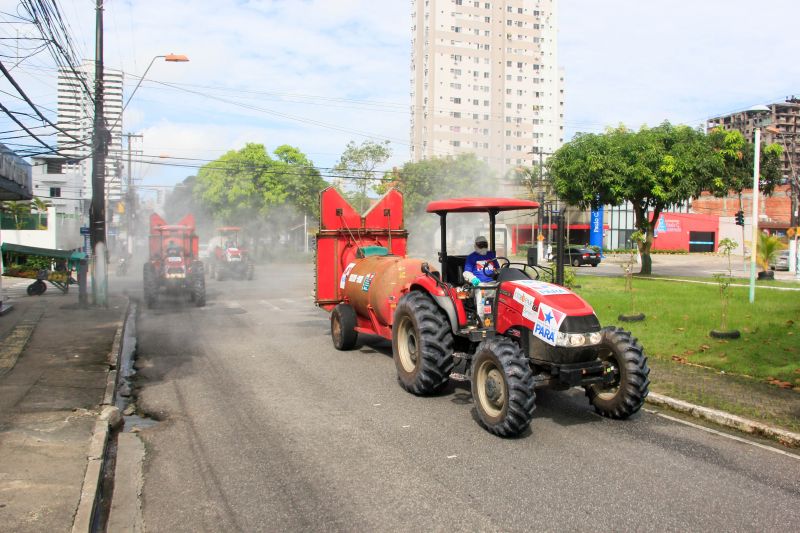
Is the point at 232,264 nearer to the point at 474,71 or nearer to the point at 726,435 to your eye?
the point at 726,435

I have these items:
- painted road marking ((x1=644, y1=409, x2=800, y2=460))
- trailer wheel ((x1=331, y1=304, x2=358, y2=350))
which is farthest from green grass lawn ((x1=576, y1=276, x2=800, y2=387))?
trailer wheel ((x1=331, y1=304, x2=358, y2=350))

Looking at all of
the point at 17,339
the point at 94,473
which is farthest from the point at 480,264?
the point at 17,339

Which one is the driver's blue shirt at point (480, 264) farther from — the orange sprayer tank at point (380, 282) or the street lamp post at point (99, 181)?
the street lamp post at point (99, 181)

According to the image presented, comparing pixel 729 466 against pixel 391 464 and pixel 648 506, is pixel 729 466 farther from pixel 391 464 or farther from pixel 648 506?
pixel 391 464

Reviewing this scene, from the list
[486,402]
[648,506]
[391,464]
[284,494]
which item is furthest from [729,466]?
[284,494]

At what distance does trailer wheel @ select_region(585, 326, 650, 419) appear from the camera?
6.90 meters

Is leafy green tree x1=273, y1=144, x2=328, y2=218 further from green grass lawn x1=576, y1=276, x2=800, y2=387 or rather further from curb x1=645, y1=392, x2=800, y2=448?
curb x1=645, y1=392, x2=800, y2=448

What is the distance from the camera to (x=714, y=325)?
12812mm

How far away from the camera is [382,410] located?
770cm

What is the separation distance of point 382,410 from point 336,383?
1652 mm

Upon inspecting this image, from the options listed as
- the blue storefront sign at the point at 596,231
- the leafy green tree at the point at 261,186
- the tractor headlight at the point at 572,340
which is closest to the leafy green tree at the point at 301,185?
the leafy green tree at the point at 261,186

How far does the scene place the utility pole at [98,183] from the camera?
60.4 ft

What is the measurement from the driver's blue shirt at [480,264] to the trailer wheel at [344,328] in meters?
3.97

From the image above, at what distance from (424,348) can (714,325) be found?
788 cm
